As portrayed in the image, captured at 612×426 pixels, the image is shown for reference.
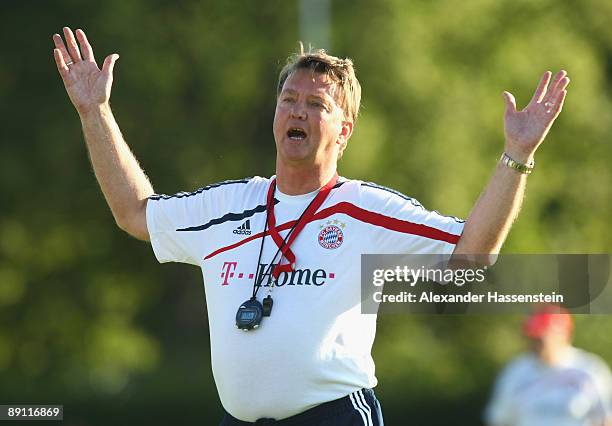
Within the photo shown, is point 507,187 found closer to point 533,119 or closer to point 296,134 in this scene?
point 533,119

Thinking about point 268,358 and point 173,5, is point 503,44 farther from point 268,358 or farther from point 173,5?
point 268,358

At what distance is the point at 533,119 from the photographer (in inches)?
210

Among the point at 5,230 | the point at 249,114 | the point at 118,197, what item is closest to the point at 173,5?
the point at 249,114

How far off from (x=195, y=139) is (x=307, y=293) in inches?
618

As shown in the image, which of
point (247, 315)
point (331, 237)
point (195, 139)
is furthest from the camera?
point (195, 139)

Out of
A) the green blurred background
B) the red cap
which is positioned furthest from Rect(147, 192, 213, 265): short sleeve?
the green blurred background

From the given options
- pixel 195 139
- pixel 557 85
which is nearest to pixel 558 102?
pixel 557 85

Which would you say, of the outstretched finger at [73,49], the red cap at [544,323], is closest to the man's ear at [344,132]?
the outstretched finger at [73,49]

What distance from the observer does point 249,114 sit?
69.7 feet

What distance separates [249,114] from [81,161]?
2890mm

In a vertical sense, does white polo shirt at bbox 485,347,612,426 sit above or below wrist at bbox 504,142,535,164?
below

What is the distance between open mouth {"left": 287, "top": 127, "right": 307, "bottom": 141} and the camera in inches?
230

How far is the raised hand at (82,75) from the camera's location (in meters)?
6.12

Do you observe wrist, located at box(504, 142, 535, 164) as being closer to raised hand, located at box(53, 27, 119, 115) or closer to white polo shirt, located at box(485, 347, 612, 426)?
raised hand, located at box(53, 27, 119, 115)
